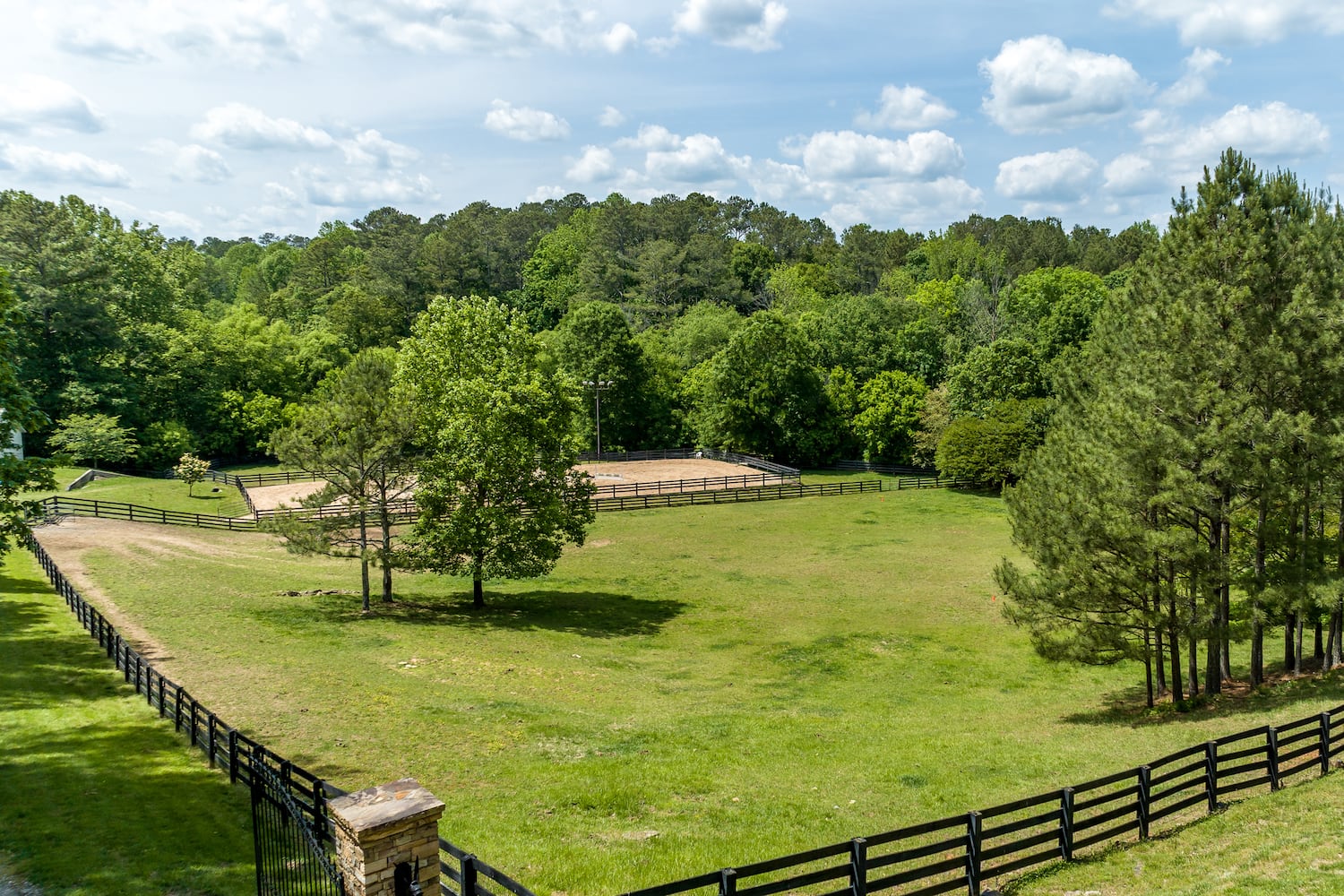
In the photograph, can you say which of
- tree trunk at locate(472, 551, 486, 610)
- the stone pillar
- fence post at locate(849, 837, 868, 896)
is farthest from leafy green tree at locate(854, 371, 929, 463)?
the stone pillar

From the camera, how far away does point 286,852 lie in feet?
35.0

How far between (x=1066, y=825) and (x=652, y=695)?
11897 mm

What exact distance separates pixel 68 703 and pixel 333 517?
12.4 metres

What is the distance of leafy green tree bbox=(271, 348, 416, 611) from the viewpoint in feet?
93.0

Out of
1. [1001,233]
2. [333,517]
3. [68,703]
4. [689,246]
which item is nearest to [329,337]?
[689,246]

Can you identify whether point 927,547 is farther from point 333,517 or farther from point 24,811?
point 24,811

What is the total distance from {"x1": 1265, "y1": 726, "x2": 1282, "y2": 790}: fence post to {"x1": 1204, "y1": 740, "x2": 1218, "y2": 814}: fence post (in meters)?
1.35

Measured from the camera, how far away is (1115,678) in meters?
24.7

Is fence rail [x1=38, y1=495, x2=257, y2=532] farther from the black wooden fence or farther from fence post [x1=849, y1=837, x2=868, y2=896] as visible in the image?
fence post [x1=849, y1=837, x2=868, y2=896]

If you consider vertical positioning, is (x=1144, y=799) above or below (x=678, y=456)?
below

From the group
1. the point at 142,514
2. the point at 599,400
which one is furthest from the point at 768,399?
the point at 142,514

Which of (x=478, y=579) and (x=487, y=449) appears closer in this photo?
(x=487, y=449)

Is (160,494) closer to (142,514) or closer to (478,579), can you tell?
(142,514)

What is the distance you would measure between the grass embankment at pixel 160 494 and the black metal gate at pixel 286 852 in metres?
40.1
